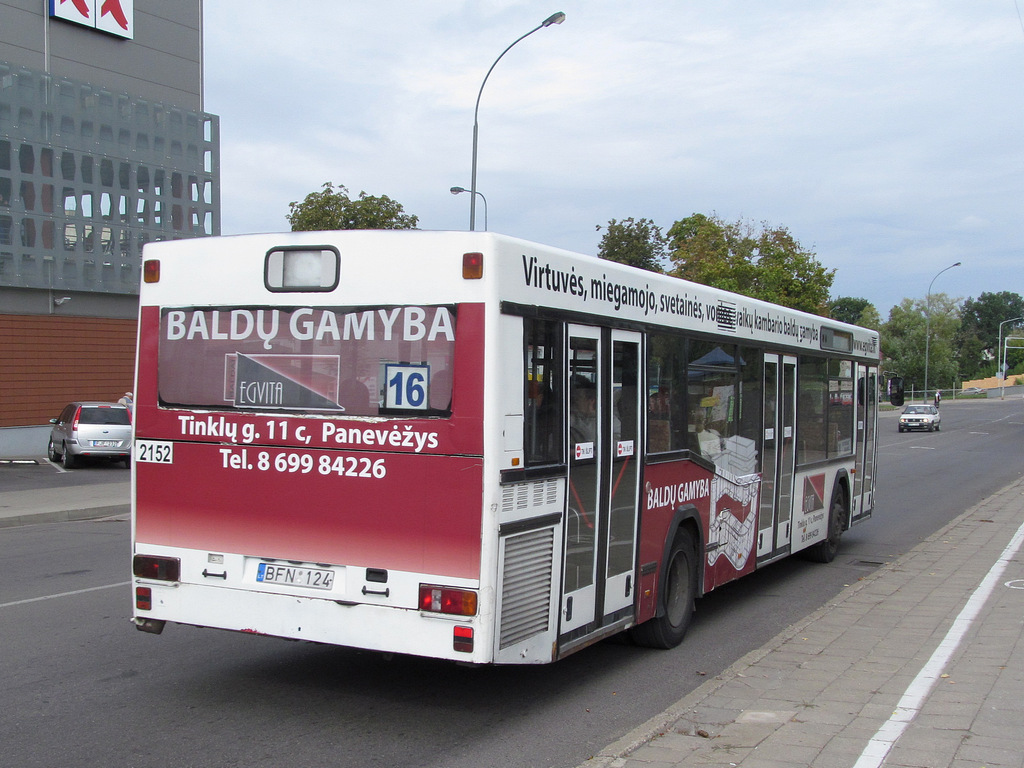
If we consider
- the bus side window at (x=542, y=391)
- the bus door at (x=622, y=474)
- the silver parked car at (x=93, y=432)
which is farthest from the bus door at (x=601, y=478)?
the silver parked car at (x=93, y=432)

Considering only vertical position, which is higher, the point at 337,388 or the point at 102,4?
the point at 102,4

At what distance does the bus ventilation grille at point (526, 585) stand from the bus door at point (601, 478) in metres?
0.23

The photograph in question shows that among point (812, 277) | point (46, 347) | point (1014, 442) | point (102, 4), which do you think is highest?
point (102, 4)

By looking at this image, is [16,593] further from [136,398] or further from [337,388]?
[337,388]

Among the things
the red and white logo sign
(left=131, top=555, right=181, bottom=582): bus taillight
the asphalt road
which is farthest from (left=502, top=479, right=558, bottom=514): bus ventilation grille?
the red and white logo sign

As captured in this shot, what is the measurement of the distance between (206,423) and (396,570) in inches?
60.8

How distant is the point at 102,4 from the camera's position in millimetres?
27594

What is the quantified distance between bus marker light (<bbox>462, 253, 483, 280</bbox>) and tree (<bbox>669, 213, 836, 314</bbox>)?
2832 cm

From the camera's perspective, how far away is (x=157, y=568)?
5887 millimetres

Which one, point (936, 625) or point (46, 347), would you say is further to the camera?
point (46, 347)

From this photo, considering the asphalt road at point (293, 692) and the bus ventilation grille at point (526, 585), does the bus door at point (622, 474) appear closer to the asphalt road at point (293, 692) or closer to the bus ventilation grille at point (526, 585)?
the asphalt road at point (293, 692)

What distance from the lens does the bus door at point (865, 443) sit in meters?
12.5

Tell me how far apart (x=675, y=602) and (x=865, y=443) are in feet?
20.9

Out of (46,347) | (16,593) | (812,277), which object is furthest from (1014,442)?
(16,593)
